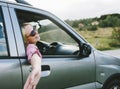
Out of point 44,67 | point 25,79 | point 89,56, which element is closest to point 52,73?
point 44,67

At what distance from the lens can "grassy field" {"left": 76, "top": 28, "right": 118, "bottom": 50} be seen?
35.9 m

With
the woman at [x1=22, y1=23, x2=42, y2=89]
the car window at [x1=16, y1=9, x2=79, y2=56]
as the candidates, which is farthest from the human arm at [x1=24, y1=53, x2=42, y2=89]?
the car window at [x1=16, y1=9, x2=79, y2=56]

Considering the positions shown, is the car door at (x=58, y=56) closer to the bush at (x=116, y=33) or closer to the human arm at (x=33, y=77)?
the human arm at (x=33, y=77)

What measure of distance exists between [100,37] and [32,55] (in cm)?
3589

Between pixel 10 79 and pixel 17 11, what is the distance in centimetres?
82

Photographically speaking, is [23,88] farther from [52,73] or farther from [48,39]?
[48,39]

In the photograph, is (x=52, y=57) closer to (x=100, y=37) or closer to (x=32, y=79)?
(x=32, y=79)

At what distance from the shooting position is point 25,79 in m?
5.23

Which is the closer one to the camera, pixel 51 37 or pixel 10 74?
pixel 10 74

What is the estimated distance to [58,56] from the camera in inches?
232

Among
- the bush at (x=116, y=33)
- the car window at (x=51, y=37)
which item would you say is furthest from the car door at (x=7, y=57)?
the bush at (x=116, y=33)

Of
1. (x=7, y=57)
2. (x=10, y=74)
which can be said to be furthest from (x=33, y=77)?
(x=7, y=57)

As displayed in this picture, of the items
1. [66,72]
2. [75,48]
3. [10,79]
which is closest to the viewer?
[10,79]

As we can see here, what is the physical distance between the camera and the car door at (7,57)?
16.4 ft
